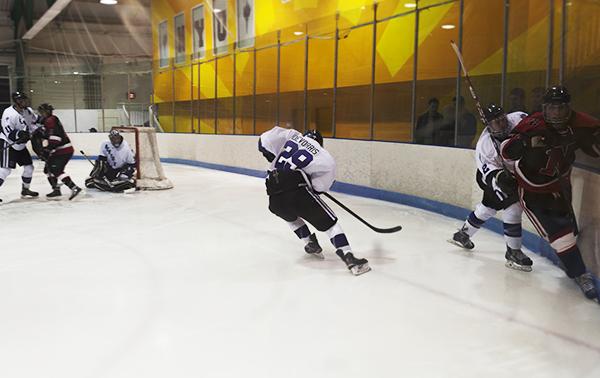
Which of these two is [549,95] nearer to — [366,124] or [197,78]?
[366,124]

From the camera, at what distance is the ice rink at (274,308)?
2.01 m

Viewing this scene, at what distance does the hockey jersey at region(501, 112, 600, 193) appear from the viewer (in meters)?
2.72

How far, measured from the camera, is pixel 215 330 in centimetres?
233

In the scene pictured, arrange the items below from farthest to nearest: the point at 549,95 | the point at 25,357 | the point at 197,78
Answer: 1. the point at 197,78
2. the point at 549,95
3. the point at 25,357

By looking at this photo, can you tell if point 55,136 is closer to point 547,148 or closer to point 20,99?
point 20,99

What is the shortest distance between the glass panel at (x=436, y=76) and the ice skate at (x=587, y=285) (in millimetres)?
2963

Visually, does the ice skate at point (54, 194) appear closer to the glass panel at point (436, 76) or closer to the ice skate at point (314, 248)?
the ice skate at point (314, 248)

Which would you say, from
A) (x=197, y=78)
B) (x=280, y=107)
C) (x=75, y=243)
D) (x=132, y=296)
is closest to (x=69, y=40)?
(x=197, y=78)

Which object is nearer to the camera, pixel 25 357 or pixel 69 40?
pixel 25 357

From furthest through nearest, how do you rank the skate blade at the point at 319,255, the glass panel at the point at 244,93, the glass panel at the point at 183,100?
the glass panel at the point at 183,100
the glass panel at the point at 244,93
the skate blade at the point at 319,255

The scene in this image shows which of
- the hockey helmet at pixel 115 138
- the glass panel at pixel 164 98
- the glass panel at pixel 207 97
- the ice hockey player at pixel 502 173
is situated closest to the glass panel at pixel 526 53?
the ice hockey player at pixel 502 173

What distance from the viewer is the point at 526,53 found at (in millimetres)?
4734

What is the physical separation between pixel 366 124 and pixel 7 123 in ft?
14.6

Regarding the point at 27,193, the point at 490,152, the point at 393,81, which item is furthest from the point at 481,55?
the point at 27,193
